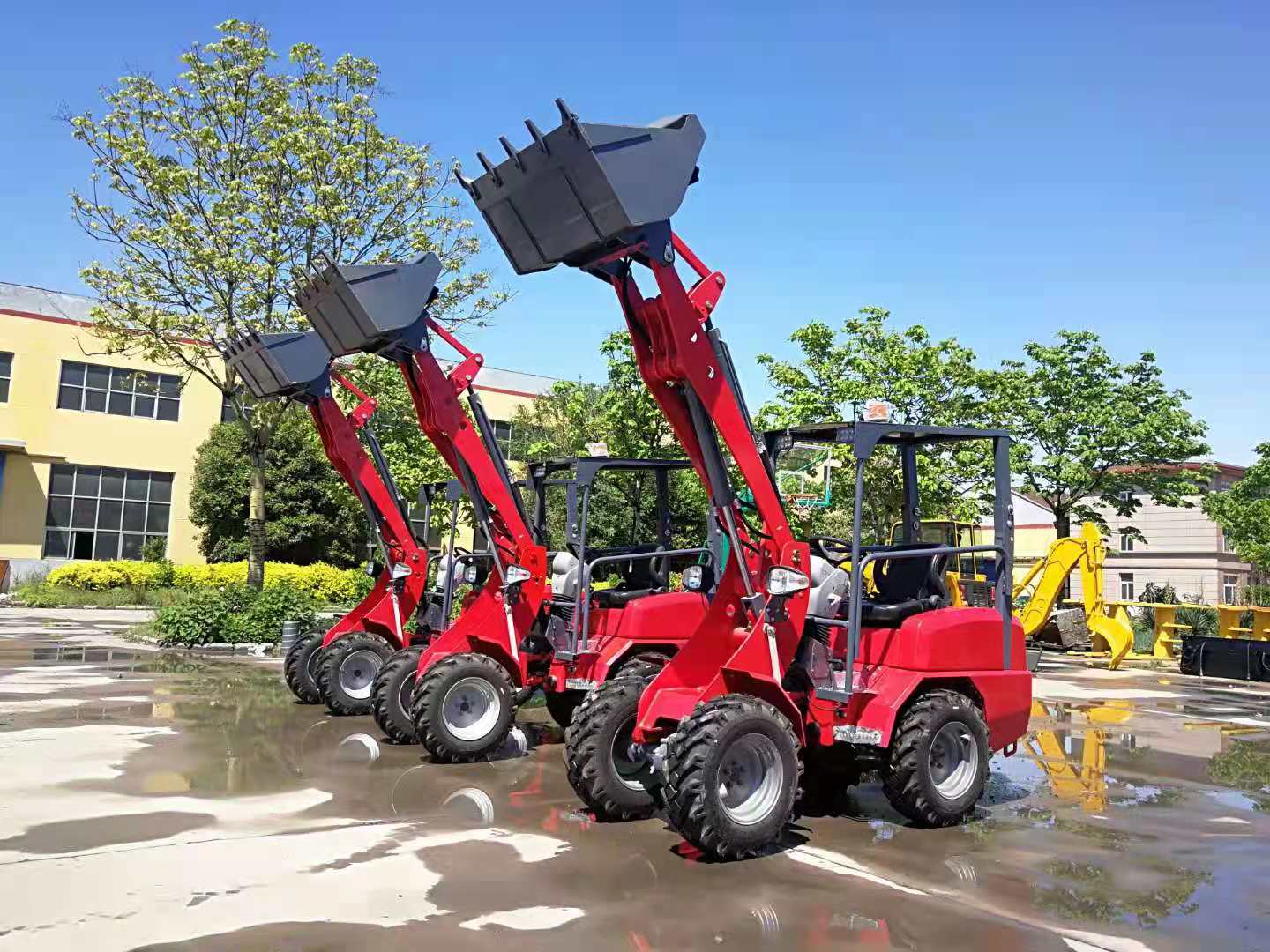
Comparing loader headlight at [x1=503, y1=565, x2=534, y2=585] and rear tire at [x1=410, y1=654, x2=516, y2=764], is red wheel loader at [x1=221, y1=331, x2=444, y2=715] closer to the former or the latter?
loader headlight at [x1=503, y1=565, x2=534, y2=585]

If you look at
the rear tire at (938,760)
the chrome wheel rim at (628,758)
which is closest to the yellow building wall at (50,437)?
the chrome wheel rim at (628,758)

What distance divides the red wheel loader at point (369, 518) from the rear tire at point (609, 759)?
16.6 feet

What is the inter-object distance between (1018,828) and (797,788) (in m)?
1.94

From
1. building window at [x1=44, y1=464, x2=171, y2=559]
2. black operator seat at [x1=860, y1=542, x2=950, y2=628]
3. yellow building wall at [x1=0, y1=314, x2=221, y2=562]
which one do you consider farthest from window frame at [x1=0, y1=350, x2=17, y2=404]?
black operator seat at [x1=860, y1=542, x2=950, y2=628]

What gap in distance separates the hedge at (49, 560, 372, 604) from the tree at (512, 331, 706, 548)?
8.31 metres

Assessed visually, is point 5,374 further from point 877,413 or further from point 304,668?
point 877,413

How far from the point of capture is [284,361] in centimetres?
1202

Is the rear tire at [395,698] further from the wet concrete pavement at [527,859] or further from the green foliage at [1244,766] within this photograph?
the green foliage at [1244,766]

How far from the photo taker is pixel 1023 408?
99.7ft

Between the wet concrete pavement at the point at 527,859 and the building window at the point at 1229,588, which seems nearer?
the wet concrete pavement at the point at 527,859

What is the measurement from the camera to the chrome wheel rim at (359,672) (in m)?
11.9

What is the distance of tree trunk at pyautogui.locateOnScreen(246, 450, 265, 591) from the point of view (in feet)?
68.7

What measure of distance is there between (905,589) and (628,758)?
8.04 ft

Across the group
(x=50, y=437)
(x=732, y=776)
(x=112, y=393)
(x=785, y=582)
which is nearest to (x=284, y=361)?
(x=785, y=582)
